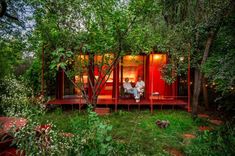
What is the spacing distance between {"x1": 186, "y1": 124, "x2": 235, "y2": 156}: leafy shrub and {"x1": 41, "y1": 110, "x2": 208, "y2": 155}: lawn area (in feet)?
1.08

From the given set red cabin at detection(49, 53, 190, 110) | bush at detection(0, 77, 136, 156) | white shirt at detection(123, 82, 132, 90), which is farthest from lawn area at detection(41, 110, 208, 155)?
red cabin at detection(49, 53, 190, 110)

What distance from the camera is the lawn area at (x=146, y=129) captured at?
5.74m

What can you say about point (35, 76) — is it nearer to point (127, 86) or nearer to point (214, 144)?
point (127, 86)

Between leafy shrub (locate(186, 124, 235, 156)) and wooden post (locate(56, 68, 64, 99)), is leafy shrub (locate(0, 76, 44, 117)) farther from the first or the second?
wooden post (locate(56, 68, 64, 99))

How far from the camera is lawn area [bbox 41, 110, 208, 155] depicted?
574cm

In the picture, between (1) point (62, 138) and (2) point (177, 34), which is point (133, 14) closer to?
(2) point (177, 34)

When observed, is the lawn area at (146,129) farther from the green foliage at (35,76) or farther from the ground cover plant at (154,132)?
the green foliage at (35,76)

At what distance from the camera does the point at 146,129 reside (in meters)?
7.06

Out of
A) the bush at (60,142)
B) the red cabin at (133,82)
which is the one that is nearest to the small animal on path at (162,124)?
the red cabin at (133,82)

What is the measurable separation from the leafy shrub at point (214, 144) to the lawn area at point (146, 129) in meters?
0.33

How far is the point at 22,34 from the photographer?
1046 centimetres

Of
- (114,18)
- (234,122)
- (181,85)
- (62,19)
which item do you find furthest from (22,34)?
(234,122)

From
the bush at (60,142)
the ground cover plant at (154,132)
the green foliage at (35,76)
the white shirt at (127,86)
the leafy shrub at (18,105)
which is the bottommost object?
the ground cover plant at (154,132)

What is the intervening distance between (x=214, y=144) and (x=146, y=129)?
7.67ft
